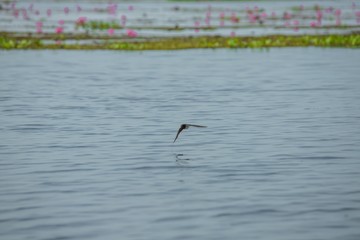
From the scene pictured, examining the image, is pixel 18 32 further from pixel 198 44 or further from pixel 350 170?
pixel 350 170

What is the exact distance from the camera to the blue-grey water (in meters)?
11.1

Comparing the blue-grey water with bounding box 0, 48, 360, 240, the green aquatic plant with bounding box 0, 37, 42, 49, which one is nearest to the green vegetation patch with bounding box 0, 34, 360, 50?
Result: the green aquatic plant with bounding box 0, 37, 42, 49

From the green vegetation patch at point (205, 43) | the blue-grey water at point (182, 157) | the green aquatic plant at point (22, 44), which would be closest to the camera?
the blue-grey water at point (182, 157)

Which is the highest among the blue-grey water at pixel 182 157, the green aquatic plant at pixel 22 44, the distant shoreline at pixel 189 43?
the blue-grey water at pixel 182 157

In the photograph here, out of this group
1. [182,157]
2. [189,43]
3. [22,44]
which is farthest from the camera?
[189,43]

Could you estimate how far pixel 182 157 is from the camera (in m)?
15.9

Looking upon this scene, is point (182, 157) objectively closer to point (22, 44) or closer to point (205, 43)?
point (205, 43)

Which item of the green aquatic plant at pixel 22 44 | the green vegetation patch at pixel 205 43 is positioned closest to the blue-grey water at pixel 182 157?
the green vegetation patch at pixel 205 43

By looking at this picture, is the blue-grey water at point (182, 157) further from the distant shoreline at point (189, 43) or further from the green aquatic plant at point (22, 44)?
the green aquatic plant at point (22, 44)

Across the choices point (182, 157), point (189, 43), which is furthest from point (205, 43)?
point (182, 157)

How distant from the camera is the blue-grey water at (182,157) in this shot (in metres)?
11.1

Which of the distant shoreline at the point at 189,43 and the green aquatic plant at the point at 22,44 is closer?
the distant shoreline at the point at 189,43

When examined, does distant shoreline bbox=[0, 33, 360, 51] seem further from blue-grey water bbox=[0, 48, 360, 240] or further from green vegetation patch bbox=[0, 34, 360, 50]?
blue-grey water bbox=[0, 48, 360, 240]

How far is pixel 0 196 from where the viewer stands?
505 inches
